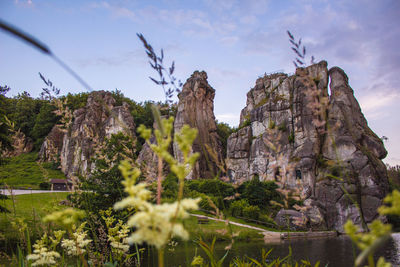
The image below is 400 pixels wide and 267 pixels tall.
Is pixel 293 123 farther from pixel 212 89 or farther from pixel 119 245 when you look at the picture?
pixel 119 245

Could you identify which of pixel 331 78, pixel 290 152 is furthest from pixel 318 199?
pixel 331 78

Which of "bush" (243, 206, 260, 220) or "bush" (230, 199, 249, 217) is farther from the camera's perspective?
"bush" (230, 199, 249, 217)

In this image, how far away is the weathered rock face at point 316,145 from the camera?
114ft

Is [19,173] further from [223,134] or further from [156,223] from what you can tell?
[223,134]

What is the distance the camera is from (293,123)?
43.7m

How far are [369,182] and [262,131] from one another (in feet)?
58.8

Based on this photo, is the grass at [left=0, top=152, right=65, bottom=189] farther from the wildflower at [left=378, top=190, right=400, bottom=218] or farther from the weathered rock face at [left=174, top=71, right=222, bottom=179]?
the weathered rock face at [left=174, top=71, right=222, bottom=179]

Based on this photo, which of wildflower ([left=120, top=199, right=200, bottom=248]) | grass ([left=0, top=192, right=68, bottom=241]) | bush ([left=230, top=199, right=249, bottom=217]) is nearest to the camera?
wildflower ([left=120, top=199, right=200, bottom=248])

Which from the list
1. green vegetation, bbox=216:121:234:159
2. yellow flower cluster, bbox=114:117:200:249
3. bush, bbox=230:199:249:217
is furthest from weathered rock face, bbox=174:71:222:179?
yellow flower cluster, bbox=114:117:200:249

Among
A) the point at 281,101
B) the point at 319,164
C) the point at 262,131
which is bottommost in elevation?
the point at 319,164

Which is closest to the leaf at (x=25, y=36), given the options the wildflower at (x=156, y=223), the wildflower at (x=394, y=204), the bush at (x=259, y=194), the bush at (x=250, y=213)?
the wildflower at (x=156, y=223)

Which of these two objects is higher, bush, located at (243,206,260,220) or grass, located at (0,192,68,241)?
grass, located at (0,192,68,241)

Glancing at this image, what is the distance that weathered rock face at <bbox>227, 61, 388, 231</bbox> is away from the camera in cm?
3478

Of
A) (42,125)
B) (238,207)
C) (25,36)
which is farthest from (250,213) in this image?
(42,125)
